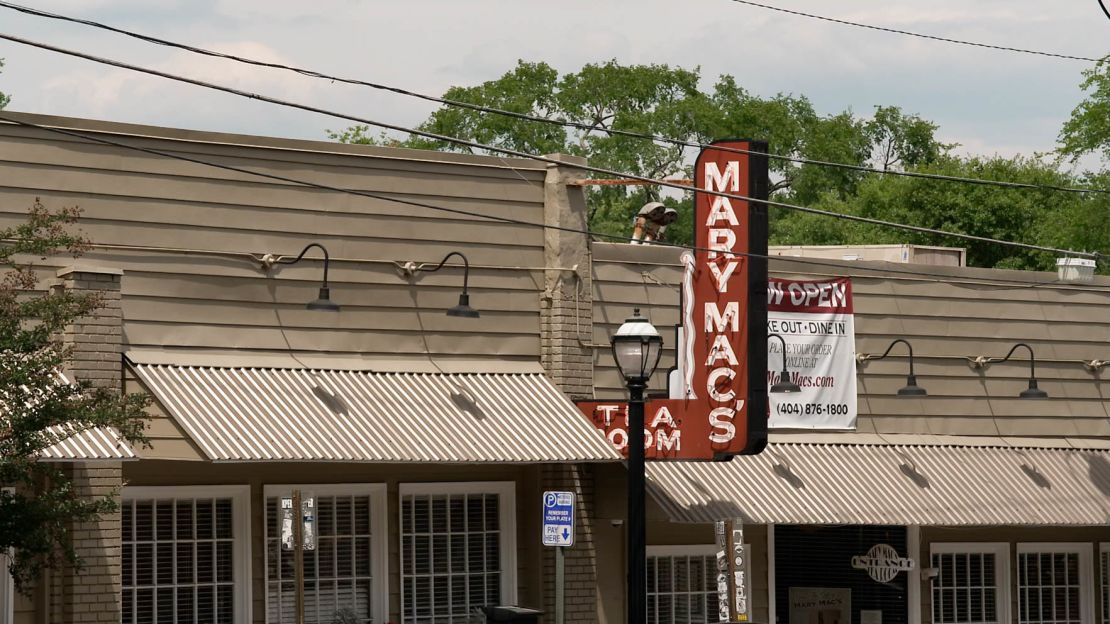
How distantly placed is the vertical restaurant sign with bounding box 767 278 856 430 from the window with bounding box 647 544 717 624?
1843 mm

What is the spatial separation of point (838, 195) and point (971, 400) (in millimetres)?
42253

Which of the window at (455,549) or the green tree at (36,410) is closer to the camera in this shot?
the green tree at (36,410)

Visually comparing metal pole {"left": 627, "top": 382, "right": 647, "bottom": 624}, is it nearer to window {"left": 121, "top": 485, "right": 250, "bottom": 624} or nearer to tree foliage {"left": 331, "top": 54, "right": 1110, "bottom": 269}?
window {"left": 121, "top": 485, "right": 250, "bottom": 624}

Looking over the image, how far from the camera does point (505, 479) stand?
2016cm

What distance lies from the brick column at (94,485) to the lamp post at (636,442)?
4.62 meters

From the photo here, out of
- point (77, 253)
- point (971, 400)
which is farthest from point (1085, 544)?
point (77, 253)

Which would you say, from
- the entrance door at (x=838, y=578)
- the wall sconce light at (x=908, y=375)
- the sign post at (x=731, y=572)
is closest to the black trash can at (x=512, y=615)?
the sign post at (x=731, y=572)

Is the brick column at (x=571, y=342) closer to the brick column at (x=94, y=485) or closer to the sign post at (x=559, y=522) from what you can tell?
the sign post at (x=559, y=522)

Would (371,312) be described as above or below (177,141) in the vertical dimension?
below

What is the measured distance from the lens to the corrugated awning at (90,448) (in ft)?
Result: 50.2

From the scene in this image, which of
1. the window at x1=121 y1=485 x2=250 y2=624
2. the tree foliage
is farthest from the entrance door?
the tree foliage

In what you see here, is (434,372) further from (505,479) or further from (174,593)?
(174,593)

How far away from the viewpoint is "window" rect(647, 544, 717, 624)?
2131 centimetres

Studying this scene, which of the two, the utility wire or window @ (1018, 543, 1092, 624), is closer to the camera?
the utility wire
